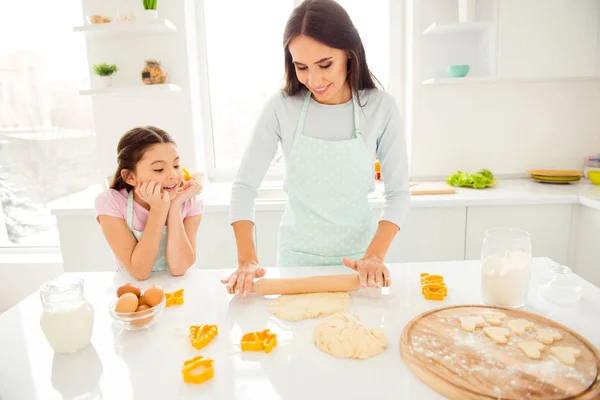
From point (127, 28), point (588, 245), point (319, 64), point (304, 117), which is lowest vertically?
point (588, 245)

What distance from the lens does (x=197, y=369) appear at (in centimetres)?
72

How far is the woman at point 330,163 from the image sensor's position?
1247mm

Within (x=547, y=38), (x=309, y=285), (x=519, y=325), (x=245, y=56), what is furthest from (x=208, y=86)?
(x=519, y=325)

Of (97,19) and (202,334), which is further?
(97,19)

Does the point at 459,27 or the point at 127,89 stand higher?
the point at 459,27

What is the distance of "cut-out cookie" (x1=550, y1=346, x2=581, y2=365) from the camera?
691 millimetres

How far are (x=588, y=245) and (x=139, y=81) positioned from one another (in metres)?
2.46

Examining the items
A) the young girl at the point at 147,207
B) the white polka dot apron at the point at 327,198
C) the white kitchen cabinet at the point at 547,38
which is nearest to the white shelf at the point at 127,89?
the young girl at the point at 147,207

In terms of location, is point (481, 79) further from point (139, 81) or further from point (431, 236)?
point (139, 81)

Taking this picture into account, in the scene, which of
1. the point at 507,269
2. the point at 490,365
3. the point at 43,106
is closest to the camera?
the point at 490,365

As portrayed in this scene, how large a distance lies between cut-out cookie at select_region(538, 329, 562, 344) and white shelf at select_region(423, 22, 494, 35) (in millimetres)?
1860

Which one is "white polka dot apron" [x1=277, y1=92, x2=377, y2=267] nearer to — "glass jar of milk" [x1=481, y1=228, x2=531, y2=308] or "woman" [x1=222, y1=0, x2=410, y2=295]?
"woman" [x1=222, y1=0, x2=410, y2=295]

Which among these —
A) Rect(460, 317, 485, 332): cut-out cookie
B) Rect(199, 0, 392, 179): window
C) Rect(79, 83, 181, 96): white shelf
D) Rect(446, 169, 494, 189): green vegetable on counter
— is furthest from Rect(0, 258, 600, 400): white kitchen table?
Rect(199, 0, 392, 179): window

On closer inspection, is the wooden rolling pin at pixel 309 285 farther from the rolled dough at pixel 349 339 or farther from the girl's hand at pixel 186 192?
the girl's hand at pixel 186 192
